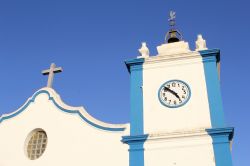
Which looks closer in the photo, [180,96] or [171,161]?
[171,161]

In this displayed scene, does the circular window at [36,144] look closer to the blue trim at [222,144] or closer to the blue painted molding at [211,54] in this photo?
the blue trim at [222,144]

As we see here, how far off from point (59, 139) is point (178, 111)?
15.8ft

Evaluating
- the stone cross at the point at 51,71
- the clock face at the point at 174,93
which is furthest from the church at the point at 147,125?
the stone cross at the point at 51,71

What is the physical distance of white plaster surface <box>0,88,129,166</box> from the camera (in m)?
13.2

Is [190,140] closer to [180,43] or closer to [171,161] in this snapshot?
[171,161]

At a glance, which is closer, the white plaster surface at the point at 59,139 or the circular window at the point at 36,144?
the white plaster surface at the point at 59,139

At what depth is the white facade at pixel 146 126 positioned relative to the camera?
39.2 feet

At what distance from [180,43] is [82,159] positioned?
6.26 metres

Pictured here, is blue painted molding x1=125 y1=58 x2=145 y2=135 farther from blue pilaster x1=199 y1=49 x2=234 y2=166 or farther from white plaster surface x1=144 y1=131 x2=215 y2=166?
blue pilaster x1=199 y1=49 x2=234 y2=166

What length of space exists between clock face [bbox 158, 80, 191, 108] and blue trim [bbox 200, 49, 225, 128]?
0.82 m

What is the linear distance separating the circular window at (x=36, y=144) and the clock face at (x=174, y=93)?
5.08 metres

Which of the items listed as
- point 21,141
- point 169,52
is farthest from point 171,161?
point 21,141

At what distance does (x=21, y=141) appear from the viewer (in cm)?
1453

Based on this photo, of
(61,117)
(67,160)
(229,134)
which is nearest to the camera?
(229,134)
